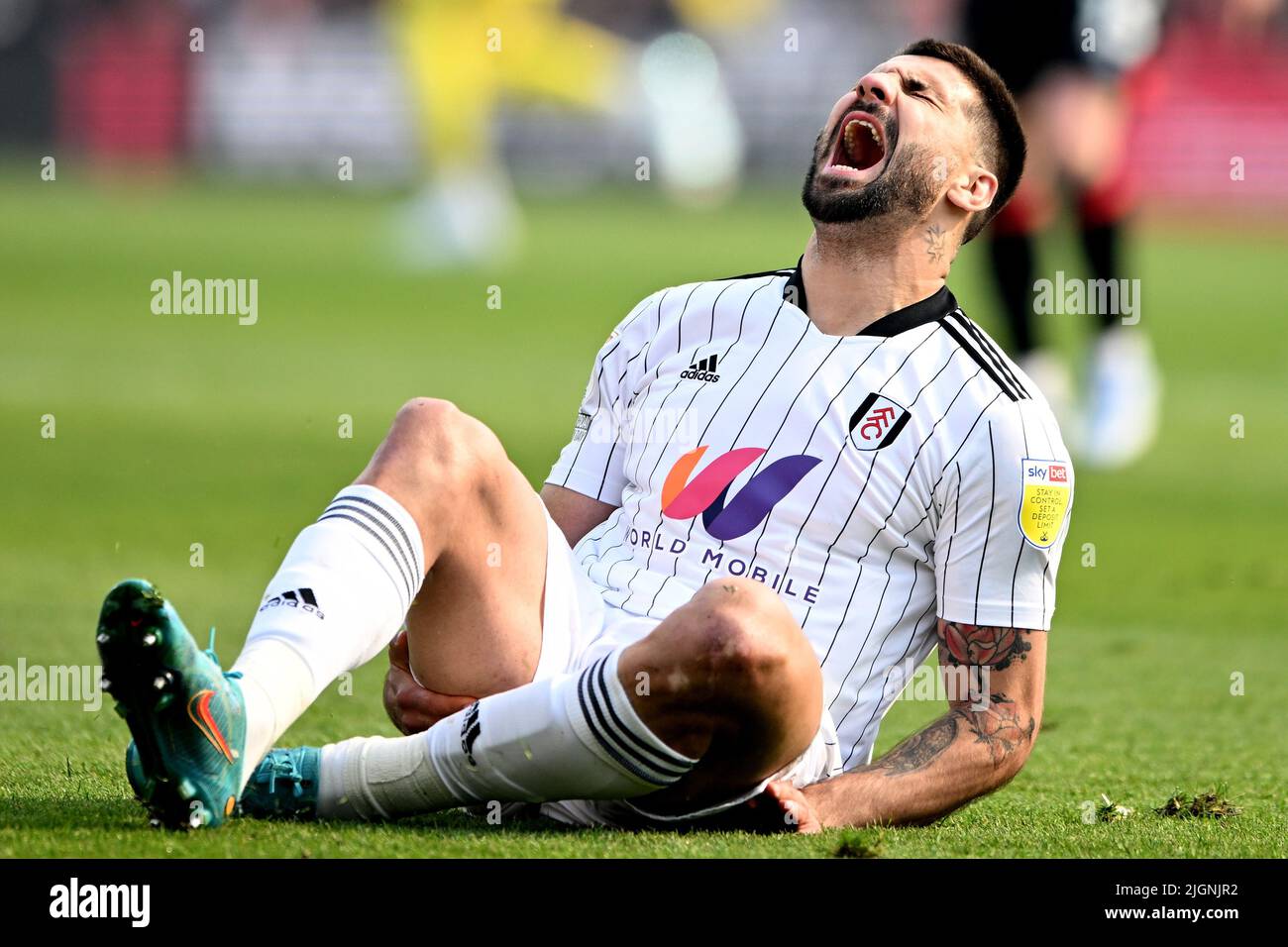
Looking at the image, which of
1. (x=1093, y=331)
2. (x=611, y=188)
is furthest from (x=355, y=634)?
(x=611, y=188)

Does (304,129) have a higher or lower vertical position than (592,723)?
higher

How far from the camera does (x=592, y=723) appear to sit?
290cm

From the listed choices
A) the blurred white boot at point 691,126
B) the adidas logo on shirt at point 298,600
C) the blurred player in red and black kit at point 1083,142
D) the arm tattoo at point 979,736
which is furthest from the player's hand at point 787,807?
the blurred white boot at point 691,126

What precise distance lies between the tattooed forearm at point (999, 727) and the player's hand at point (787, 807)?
335mm

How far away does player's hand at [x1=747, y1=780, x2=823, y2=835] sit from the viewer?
312cm

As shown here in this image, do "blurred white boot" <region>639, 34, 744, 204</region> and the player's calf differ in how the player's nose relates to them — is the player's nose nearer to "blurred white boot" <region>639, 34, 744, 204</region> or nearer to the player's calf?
the player's calf

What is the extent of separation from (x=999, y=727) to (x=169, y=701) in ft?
4.62

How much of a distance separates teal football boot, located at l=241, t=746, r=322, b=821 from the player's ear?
159 cm

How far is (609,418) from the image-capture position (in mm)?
3732

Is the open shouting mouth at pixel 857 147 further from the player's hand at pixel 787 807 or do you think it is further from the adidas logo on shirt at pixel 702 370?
the player's hand at pixel 787 807

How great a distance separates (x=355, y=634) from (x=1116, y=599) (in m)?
4.41

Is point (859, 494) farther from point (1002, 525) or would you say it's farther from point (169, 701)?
point (169, 701)

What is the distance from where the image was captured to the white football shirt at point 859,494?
128 inches
